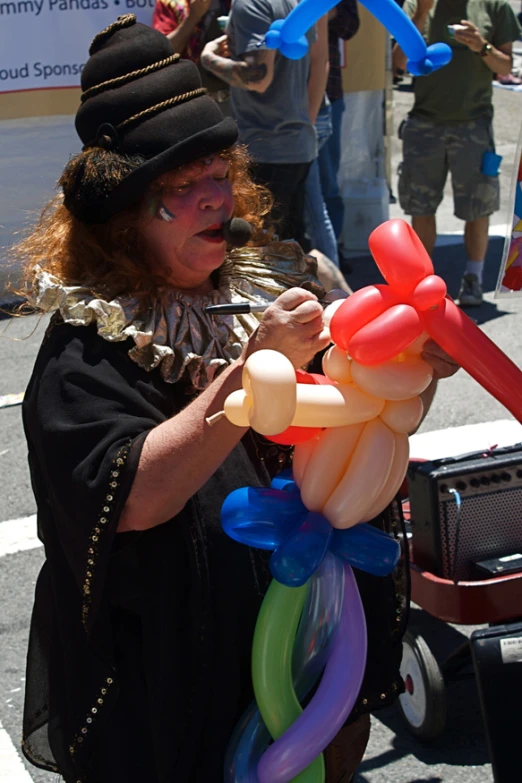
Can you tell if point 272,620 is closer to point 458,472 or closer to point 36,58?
A: point 458,472

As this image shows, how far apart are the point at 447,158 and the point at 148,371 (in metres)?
4.91

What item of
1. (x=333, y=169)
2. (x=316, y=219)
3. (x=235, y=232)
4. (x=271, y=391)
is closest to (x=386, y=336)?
(x=271, y=391)

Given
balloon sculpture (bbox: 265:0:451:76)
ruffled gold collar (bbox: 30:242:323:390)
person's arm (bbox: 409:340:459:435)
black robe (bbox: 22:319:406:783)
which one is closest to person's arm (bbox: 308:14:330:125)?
balloon sculpture (bbox: 265:0:451:76)

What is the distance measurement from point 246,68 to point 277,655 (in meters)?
4.09

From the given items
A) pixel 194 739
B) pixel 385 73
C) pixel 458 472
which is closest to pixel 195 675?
pixel 194 739

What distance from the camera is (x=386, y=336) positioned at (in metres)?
1.55

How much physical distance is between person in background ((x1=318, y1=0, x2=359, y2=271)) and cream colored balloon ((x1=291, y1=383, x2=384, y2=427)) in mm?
5185

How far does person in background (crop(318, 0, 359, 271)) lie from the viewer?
6.59m

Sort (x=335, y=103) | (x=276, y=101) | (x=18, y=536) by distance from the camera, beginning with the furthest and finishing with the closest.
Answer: (x=335, y=103) → (x=276, y=101) → (x=18, y=536)

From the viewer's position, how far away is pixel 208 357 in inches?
75.1

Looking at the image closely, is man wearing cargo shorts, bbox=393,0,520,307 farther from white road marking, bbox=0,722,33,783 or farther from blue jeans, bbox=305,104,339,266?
white road marking, bbox=0,722,33,783

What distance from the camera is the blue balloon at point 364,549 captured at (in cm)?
168

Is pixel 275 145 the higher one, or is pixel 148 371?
pixel 148 371

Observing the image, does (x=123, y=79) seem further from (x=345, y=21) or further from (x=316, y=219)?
(x=345, y=21)
